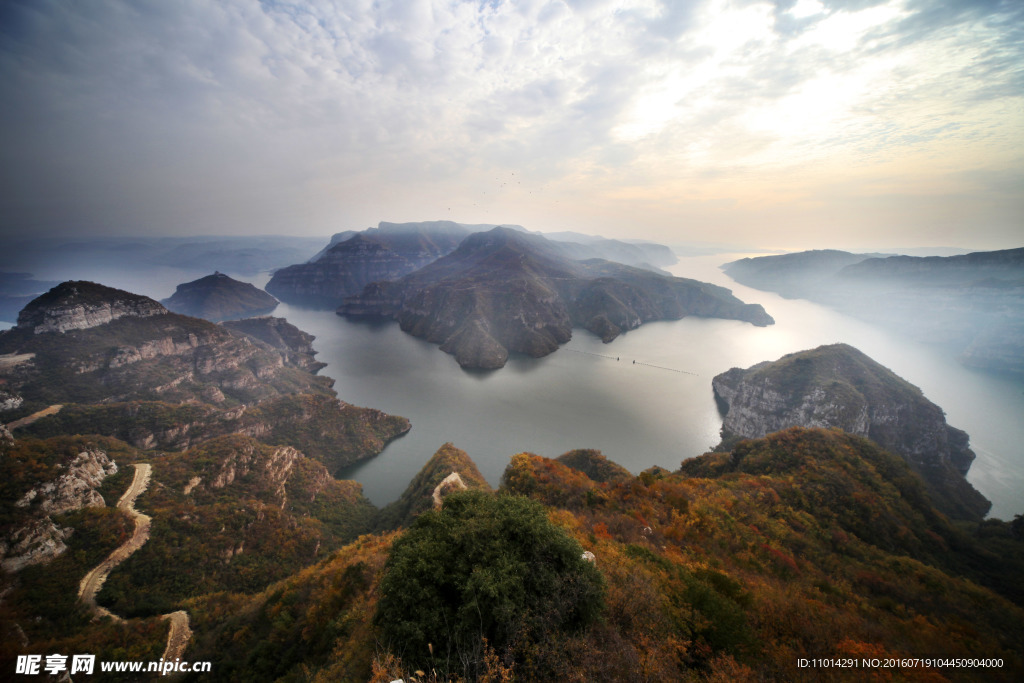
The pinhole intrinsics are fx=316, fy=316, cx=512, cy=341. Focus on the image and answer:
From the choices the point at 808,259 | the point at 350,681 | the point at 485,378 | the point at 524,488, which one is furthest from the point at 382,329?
the point at 808,259

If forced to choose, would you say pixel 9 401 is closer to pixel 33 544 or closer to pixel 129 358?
pixel 129 358

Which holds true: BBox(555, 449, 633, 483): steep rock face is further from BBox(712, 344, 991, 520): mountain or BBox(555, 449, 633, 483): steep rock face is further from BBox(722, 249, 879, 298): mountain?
BBox(722, 249, 879, 298): mountain

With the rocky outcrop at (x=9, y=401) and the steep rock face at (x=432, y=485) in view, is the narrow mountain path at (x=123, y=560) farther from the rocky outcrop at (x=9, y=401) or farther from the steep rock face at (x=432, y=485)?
the rocky outcrop at (x=9, y=401)

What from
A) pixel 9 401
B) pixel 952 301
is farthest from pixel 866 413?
pixel 952 301

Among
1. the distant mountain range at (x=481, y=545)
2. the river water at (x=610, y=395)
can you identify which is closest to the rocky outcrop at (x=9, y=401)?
the distant mountain range at (x=481, y=545)

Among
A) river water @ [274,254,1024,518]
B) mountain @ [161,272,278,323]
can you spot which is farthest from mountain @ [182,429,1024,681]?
mountain @ [161,272,278,323]

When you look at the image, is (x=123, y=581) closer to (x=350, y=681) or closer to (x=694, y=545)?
(x=350, y=681)

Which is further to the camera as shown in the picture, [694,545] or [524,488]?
[524,488]
